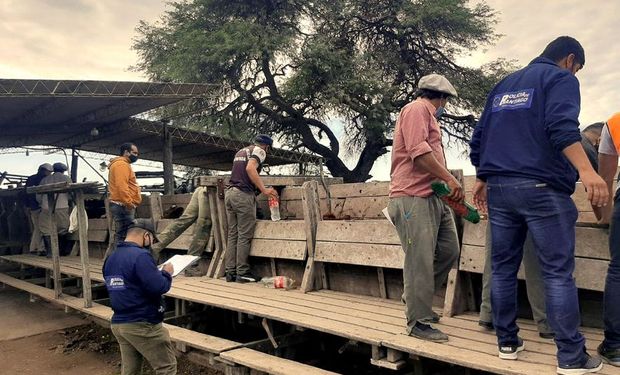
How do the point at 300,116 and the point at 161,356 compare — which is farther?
the point at 300,116

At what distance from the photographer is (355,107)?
19828 millimetres

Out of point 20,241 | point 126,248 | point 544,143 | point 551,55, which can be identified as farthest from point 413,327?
point 20,241

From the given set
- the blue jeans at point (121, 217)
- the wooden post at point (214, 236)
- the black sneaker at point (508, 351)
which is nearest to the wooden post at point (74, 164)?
the blue jeans at point (121, 217)

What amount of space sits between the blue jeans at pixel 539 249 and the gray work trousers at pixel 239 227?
3492mm

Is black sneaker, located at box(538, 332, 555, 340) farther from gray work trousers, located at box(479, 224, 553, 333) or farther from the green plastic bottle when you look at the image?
the green plastic bottle

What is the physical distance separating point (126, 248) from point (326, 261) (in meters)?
1.94

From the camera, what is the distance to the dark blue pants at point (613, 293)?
2.88 meters

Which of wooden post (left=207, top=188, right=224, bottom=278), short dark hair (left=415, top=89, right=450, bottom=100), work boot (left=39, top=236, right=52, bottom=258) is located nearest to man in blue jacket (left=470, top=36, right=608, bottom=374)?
short dark hair (left=415, top=89, right=450, bottom=100)

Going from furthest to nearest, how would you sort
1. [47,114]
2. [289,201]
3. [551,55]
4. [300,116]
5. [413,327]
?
[300,116] < [47,114] < [289,201] < [413,327] < [551,55]

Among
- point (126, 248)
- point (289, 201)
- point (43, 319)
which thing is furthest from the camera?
point (43, 319)

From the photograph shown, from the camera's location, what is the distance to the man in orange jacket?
7309 millimetres

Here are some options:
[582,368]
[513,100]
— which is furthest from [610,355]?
[513,100]

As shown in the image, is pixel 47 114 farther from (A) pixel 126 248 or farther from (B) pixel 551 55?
(B) pixel 551 55

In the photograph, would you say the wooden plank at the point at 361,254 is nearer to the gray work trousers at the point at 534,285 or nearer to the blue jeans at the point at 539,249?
the gray work trousers at the point at 534,285
